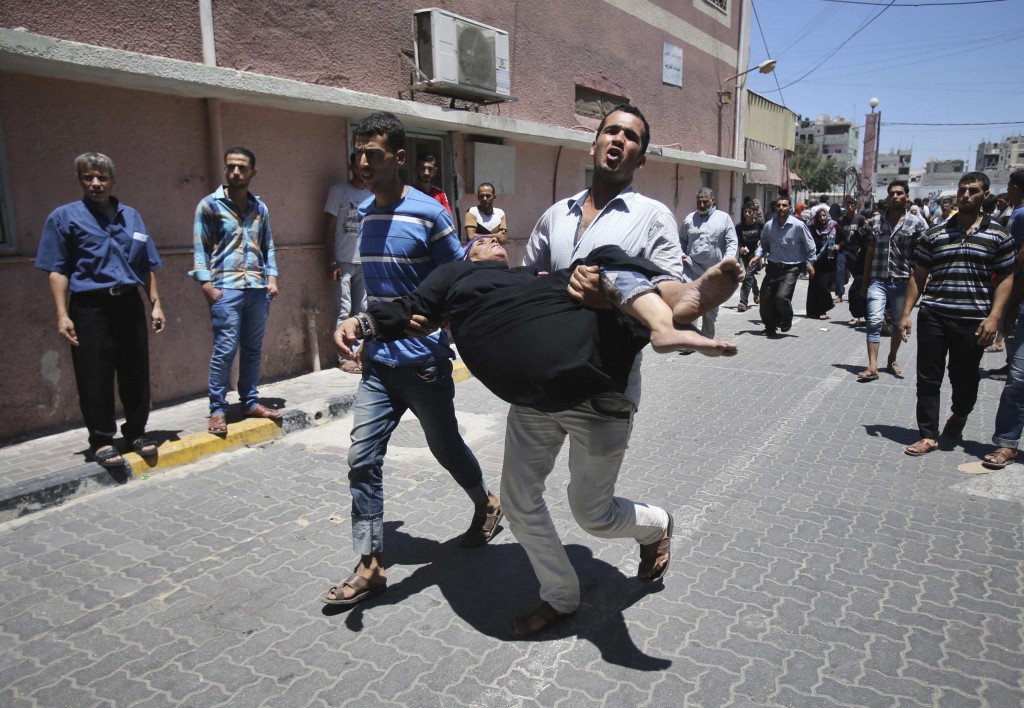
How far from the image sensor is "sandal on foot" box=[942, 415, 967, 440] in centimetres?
566

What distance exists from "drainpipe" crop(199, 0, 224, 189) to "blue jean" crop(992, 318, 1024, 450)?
677 centimetres

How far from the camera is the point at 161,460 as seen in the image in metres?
5.20

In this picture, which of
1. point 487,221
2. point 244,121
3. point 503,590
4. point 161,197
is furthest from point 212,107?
point 503,590

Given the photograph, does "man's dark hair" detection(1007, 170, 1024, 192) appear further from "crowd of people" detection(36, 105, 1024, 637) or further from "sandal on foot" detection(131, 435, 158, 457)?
"sandal on foot" detection(131, 435, 158, 457)

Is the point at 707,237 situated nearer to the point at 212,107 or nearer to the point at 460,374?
the point at 460,374

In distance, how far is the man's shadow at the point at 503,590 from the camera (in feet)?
10.0

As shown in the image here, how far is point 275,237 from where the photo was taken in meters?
7.59

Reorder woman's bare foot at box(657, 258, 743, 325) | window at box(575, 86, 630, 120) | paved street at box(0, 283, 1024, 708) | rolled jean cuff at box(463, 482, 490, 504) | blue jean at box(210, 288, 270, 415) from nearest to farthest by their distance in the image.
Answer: woman's bare foot at box(657, 258, 743, 325)
paved street at box(0, 283, 1024, 708)
rolled jean cuff at box(463, 482, 490, 504)
blue jean at box(210, 288, 270, 415)
window at box(575, 86, 630, 120)

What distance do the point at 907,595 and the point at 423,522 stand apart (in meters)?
2.51

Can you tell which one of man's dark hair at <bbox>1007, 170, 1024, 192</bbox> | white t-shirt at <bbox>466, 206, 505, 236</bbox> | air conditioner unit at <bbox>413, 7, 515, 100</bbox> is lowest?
white t-shirt at <bbox>466, 206, 505, 236</bbox>

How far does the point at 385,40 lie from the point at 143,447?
5.72 metres

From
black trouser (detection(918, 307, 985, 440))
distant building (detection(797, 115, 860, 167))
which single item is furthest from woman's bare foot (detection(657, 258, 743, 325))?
distant building (detection(797, 115, 860, 167))

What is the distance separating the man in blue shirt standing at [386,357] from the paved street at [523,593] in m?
0.39

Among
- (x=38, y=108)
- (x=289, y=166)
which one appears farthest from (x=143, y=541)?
(x=289, y=166)
